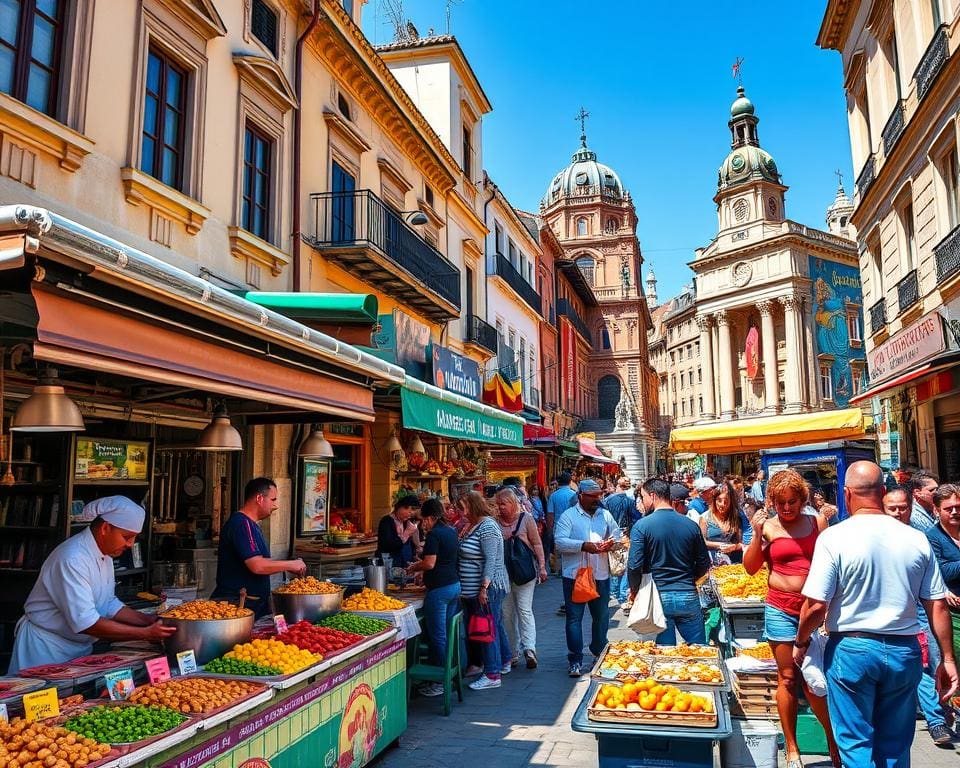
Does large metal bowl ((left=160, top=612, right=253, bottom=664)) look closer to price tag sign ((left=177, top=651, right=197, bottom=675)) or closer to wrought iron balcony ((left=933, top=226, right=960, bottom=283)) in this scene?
price tag sign ((left=177, top=651, right=197, bottom=675))

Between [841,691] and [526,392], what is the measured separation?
79.8ft

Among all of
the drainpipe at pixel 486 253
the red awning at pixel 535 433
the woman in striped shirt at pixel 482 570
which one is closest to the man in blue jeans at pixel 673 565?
the woman in striped shirt at pixel 482 570

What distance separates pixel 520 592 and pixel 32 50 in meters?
7.26

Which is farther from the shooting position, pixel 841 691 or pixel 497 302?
pixel 497 302

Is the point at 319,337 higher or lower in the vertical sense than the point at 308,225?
lower

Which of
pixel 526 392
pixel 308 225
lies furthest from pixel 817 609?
pixel 526 392

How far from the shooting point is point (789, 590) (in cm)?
493

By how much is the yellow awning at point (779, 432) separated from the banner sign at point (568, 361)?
20137mm

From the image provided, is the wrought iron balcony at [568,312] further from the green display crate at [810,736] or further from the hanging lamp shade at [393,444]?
the green display crate at [810,736]

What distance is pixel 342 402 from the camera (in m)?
6.41

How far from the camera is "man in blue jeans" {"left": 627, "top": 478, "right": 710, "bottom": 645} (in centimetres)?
641

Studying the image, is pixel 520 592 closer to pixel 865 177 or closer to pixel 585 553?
pixel 585 553

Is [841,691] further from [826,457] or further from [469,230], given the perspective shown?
[469,230]

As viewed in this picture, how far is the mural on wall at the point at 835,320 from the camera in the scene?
175 feet
